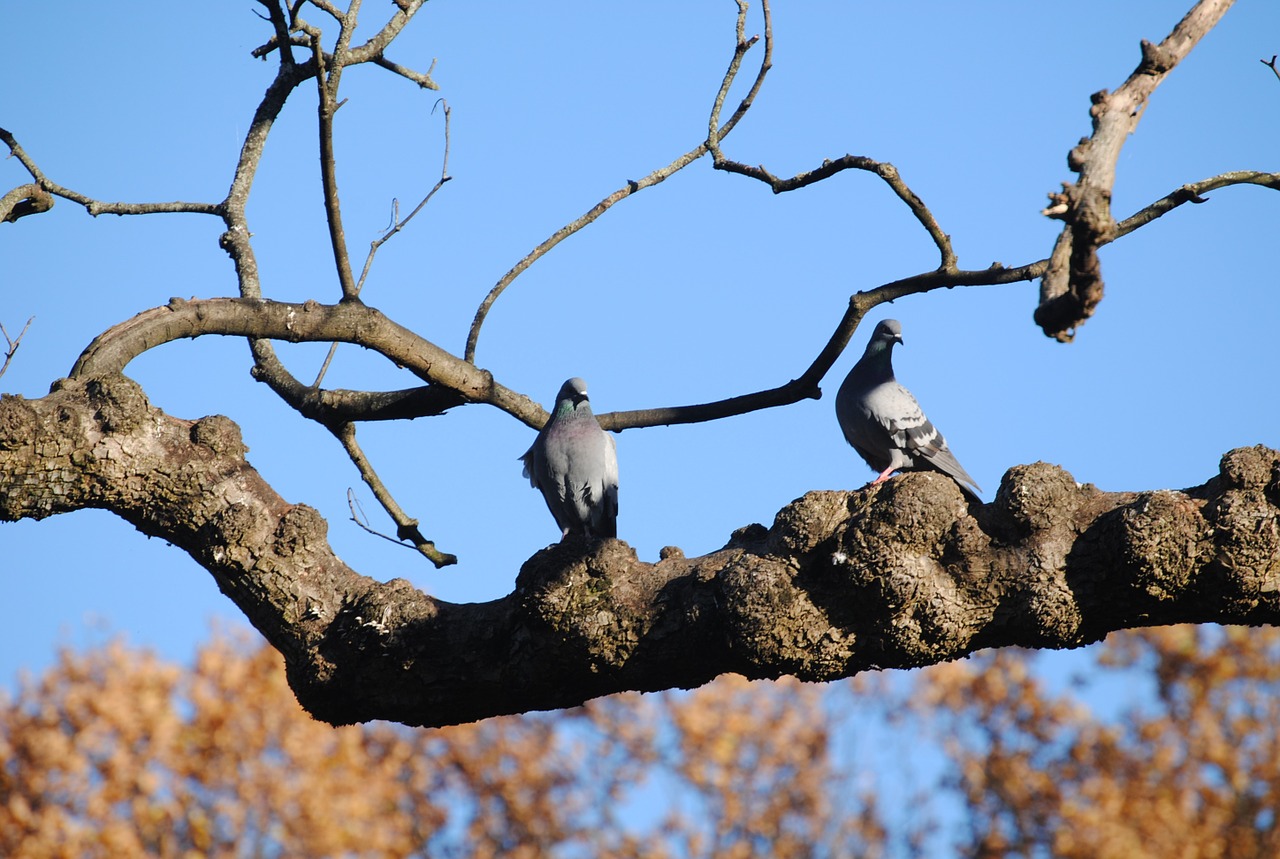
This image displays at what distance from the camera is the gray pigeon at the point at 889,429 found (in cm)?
475

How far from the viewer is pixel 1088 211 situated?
2.17 m

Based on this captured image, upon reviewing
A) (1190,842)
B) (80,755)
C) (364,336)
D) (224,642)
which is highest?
(224,642)

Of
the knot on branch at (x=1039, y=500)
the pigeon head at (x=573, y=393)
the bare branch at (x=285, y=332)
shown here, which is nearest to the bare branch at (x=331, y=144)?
the bare branch at (x=285, y=332)

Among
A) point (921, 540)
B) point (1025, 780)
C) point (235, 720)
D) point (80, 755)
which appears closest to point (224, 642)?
point (235, 720)

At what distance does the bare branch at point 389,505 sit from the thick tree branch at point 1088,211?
105 inches

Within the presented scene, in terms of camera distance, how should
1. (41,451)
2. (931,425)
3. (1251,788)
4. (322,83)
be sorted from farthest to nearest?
(1251,788), (931,425), (322,83), (41,451)

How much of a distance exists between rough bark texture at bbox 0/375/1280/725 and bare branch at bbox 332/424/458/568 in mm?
921

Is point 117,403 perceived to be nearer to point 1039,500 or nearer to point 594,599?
point 594,599

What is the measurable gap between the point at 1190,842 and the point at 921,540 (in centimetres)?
1093

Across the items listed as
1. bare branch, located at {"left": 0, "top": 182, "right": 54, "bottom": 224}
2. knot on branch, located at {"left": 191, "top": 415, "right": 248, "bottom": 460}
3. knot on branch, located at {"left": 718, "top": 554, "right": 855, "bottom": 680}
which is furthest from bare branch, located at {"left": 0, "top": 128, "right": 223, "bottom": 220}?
knot on branch, located at {"left": 718, "top": 554, "right": 855, "bottom": 680}

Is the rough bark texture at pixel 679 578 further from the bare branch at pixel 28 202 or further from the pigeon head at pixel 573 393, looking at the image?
the pigeon head at pixel 573 393

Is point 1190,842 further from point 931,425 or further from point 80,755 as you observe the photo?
point 80,755

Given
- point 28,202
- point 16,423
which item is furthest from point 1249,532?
point 28,202

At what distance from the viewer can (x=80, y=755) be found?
38.6 ft
